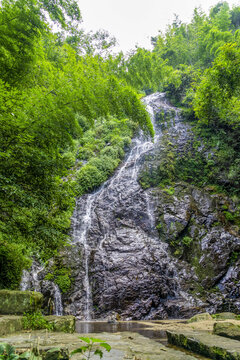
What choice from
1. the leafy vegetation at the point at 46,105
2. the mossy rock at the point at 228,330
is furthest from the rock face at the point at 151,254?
→ the mossy rock at the point at 228,330

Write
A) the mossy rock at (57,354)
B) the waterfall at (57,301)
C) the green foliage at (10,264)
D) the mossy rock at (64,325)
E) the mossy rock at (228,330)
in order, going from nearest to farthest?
1. the mossy rock at (57,354)
2. the mossy rock at (228,330)
3. the mossy rock at (64,325)
4. the green foliage at (10,264)
5. the waterfall at (57,301)

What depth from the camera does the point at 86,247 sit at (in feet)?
34.9

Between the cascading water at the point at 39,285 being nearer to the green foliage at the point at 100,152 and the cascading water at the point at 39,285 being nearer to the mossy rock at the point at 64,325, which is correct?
the green foliage at the point at 100,152

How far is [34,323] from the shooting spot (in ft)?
12.4

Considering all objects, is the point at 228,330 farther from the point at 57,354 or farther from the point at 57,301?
the point at 57,301

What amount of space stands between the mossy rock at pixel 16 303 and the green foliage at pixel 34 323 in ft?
1.03

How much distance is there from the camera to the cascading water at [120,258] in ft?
27.8

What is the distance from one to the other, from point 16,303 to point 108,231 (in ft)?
24.2

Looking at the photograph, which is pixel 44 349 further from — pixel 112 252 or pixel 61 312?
pixel 112 252

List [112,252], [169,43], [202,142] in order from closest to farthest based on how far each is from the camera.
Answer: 1. [112,252]
2. [202,142]
3. [169,43]

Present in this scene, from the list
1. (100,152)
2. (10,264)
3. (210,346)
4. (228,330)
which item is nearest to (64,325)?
(210,346)

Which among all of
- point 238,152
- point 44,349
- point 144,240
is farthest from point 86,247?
point 238,152

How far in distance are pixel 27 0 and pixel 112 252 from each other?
9.19 meters

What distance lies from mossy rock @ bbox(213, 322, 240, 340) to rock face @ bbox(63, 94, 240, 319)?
501 centimetres
